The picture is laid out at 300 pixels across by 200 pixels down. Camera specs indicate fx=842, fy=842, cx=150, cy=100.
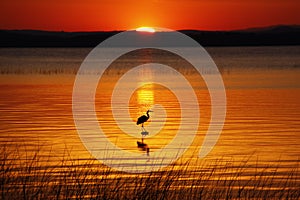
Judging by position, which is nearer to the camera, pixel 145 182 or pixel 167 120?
pixel 145 182

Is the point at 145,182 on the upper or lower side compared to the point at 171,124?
lower

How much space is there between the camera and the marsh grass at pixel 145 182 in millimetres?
11867

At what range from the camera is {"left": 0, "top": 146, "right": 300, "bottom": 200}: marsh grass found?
38.9 ft

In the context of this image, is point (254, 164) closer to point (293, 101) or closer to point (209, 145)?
point (209, 145)

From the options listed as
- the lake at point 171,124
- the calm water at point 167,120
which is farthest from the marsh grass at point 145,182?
the calm water at point 167,120

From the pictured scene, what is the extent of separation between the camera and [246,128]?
878 inches

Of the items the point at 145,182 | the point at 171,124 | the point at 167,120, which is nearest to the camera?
the point at 145,182

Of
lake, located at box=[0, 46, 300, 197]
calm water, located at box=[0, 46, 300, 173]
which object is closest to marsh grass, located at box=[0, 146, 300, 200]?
lake, located at box=[0, 46, 300, 197]

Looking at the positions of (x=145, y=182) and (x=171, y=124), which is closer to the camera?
(x=145, y=182)

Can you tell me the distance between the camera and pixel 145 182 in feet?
40.4

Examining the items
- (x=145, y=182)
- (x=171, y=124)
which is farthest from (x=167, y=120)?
(x=145, y=182)

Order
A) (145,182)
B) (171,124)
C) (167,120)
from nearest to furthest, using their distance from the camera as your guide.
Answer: (145,182), (171,124), (167,120)

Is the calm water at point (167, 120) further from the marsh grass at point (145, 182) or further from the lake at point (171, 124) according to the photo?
the marsh grass at point (145, 182)

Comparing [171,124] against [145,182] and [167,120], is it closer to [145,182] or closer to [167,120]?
[167,120]
